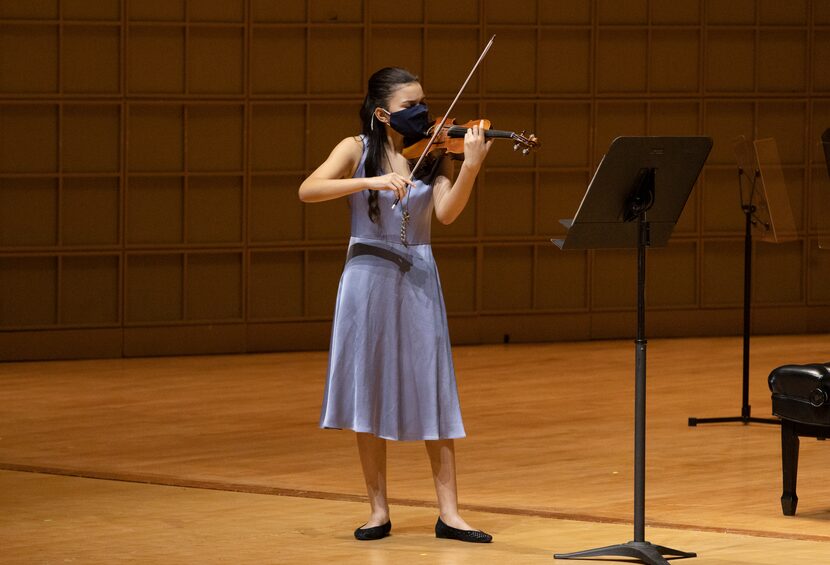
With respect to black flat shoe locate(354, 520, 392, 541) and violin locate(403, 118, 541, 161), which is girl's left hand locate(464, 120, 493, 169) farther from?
black flat shoe locate(354, 520, 392, 541)

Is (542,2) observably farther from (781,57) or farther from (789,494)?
(789,494)

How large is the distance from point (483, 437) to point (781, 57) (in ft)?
16.1

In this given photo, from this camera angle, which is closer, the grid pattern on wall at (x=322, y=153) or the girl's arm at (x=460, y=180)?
the girl's arm at (x=460, y=180)

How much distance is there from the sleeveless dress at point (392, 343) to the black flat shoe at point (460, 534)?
289mm

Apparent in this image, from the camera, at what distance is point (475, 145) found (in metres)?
4.43

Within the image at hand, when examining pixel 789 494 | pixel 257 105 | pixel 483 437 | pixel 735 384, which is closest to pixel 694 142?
pixel 789 494

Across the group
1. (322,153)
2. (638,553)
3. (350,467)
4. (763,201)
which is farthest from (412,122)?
(322,153)

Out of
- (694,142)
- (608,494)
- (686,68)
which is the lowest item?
(608,494)

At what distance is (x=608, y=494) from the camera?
5586 mm

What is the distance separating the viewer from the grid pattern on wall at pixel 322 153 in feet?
31.0

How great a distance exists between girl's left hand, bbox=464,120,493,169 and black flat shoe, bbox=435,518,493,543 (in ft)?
3.66

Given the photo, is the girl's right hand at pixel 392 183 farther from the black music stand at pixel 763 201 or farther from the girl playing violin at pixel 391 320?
the black music stand at pixel 763 201

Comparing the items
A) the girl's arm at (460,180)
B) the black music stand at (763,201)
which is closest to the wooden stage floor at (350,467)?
the black music stand at (763,201)

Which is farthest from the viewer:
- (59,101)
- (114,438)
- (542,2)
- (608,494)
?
(542,2)
